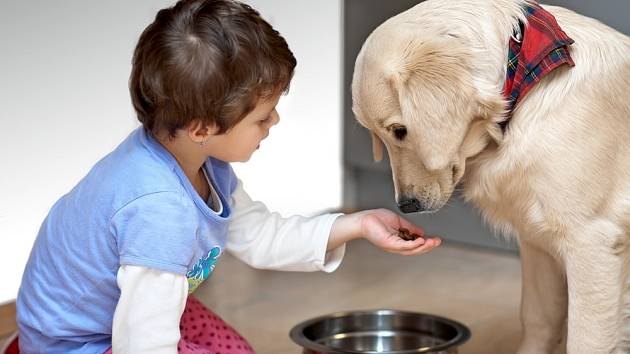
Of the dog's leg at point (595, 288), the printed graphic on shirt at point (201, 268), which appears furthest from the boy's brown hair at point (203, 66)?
the dog's leg at point (595, 288)

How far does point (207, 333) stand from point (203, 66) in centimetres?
55

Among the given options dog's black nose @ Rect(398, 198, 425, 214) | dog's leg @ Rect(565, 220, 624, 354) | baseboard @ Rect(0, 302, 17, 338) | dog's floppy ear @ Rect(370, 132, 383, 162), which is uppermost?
dog's floppy ear @ Rect(370, 132, 383, 162)

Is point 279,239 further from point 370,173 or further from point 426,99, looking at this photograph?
point 370,173

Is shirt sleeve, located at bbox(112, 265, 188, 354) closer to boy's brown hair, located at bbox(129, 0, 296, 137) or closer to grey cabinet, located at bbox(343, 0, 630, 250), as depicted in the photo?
boy's brown hair, located at bbox(129, 0, 296, 137)

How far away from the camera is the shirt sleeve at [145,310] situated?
4.84 feet

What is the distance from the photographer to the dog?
1.53 m

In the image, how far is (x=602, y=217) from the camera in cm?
159

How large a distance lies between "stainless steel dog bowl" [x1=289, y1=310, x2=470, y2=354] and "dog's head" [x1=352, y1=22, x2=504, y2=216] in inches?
19.6

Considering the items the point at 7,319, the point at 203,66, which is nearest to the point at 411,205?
the point at 203,66

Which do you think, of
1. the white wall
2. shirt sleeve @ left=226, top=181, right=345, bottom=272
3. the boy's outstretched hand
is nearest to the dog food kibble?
the boy's outstretched hand

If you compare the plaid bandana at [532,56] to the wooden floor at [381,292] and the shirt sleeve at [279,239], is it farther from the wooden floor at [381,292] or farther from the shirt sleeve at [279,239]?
the wooden floor at [381,292]

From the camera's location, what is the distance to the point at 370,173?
314cm

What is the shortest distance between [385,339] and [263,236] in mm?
434

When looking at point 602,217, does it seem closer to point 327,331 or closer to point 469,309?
point 327,331
